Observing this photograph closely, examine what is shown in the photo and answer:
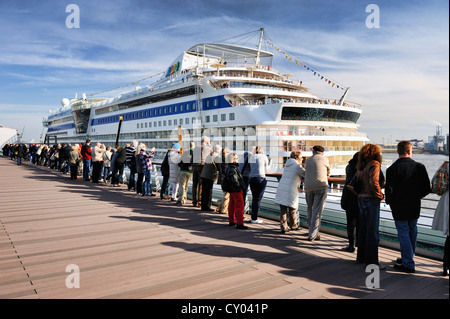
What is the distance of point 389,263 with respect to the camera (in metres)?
4.53

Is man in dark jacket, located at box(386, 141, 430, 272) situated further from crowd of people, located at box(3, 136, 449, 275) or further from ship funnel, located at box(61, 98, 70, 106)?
ship funnel, located at box(61, 98, 70, 106)

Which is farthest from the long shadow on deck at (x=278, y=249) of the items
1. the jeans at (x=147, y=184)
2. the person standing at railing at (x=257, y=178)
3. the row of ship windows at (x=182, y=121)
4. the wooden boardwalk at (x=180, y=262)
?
the row of ship windows at (x=182, y=121)

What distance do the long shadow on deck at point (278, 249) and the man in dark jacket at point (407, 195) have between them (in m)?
0.30

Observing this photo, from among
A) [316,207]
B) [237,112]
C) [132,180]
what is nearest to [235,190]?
[316,207]

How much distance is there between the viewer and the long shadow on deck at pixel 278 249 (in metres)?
3.87

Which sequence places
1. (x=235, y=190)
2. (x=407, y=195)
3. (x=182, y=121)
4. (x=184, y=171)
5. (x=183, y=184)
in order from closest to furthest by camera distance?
(x=407, y=195)
(x=235, y=190)
(x=184, y=171)
(x=183, y=184)
(x=182, y=121)

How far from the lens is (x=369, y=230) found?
4.44 m

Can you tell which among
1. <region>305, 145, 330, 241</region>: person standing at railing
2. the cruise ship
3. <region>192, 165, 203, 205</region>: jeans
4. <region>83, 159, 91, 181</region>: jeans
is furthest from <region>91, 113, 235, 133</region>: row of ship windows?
<region>305, 145, 330, 241</region>: person standing at railing

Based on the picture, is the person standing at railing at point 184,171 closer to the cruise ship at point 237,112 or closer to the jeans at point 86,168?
the jeans at point 86,168

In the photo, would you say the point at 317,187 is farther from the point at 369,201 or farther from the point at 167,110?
the point at 167,110

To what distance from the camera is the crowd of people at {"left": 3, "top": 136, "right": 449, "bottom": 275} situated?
4.23 meters

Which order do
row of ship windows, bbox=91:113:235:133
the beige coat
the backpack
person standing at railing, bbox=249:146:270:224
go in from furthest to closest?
row of ship windows, bbox=91:113:235:133
person standing at railing, bbox=249:146:270:224
the beige coat
the backpack

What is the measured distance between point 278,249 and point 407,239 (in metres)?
1.84

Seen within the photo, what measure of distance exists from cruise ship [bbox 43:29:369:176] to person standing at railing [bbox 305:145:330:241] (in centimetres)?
1314
